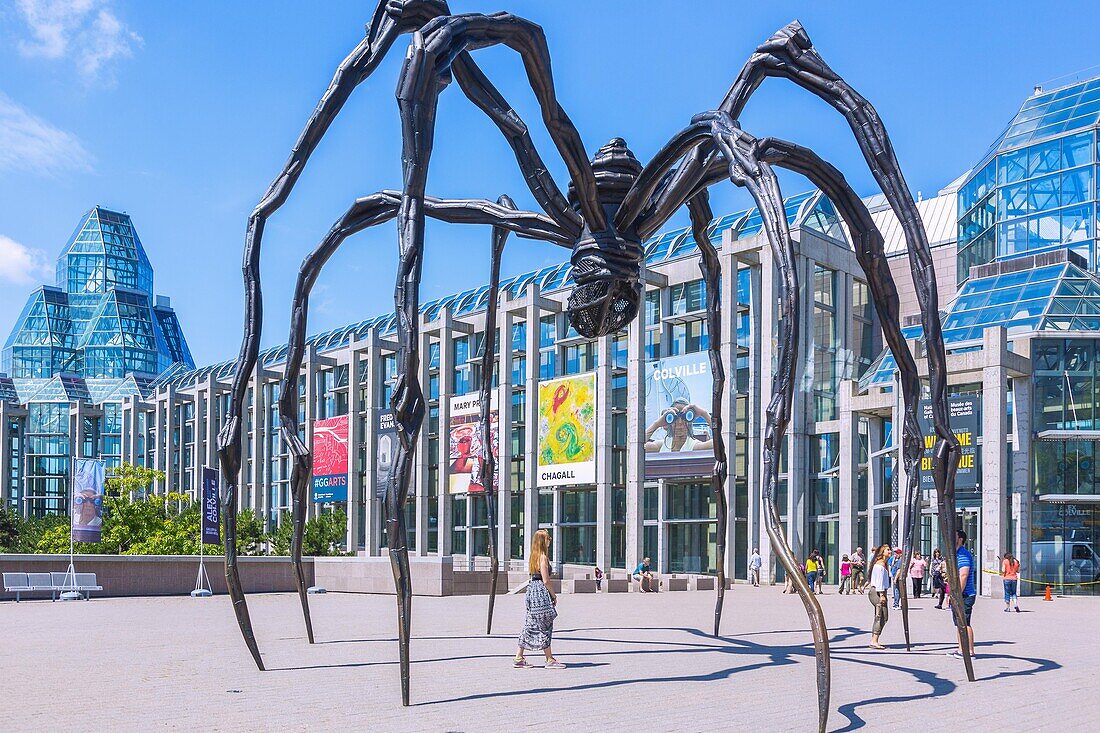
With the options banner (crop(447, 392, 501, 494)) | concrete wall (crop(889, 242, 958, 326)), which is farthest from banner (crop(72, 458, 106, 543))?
concrete wall (crop(889, 242, 958, 326))

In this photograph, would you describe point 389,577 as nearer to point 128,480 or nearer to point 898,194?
point 898,194

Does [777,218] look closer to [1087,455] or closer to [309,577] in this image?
[309,577]

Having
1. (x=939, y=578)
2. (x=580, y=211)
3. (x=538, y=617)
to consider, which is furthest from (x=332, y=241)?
(x=939, y=578)

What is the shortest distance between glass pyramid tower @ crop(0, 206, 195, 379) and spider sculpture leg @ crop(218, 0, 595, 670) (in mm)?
118262

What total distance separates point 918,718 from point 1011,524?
29.1 m

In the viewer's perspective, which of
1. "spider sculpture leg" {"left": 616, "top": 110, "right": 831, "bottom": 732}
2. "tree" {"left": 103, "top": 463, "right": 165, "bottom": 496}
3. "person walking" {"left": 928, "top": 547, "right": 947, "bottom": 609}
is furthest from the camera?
"tree" {"left": 103, "top": 463, "right": 165, "bottom": 496}

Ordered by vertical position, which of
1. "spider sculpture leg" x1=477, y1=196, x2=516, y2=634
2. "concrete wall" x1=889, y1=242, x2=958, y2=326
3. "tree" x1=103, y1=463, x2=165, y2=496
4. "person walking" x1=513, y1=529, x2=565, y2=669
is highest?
"concrete wall" x1=889, y1=242, x2=958, y2=326

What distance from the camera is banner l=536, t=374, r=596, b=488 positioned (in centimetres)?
4616

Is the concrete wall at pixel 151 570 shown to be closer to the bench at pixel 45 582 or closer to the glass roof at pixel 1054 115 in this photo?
the bench at pixel 45 582

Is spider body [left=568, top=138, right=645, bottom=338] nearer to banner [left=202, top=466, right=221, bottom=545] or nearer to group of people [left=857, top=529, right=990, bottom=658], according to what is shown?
group of people [left=857, top=529, right=990, bottom=658]

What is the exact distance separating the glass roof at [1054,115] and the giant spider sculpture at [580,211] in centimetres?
3937

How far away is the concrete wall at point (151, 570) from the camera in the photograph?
2520cm

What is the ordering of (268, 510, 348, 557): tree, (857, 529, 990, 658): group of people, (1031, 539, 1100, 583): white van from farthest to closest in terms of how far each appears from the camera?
(268, 510, 348, 557): tree → (1031, 539, 1100, 583): white van → (857, 529, 990, 658): group of people

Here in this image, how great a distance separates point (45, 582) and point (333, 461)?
36749mm
